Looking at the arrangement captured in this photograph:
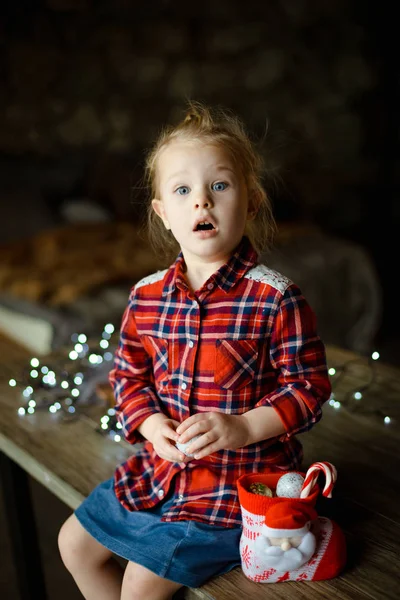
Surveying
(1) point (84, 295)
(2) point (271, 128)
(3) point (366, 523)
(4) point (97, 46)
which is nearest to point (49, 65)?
(4) point (97, 46)

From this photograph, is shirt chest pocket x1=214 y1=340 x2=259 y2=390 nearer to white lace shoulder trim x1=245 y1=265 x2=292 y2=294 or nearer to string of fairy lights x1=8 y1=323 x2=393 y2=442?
white lace shoulder trim x1=245 y1=265 x2=292 y2=294

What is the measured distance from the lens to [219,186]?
0.90 meters

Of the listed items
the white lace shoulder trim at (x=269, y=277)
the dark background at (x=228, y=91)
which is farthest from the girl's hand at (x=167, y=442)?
the dark background at (x=228, y=91)

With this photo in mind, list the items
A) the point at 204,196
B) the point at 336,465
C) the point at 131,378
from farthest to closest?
the point at 336,465
the point at 131,378
the point at 204,196

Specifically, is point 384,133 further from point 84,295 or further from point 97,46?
point 84,295

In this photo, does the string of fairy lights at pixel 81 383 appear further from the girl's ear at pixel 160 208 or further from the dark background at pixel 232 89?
the dark background at pixel 232 89

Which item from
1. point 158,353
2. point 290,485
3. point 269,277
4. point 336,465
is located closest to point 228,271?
point 269,277

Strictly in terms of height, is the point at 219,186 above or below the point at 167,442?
above

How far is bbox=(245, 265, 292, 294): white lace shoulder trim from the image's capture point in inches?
35.7

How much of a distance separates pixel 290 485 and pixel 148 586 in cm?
22

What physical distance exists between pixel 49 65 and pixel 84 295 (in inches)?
74.1

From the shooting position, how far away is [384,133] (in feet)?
13.3

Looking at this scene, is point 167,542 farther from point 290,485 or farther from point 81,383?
point 81,383

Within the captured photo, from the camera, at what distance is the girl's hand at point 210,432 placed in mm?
822
